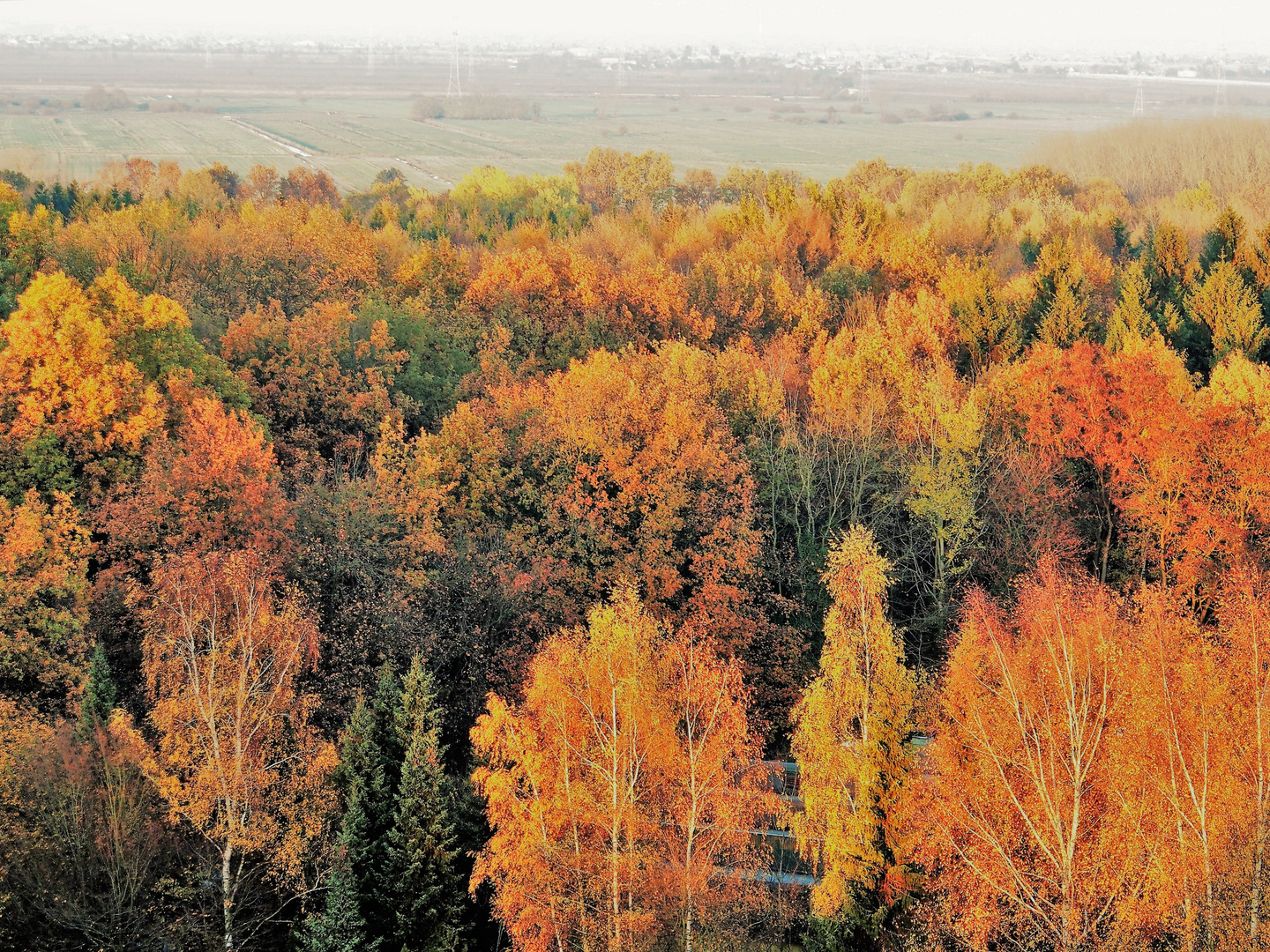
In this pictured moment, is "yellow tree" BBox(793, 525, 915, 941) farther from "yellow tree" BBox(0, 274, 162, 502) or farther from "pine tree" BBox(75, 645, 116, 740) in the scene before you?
"yellow tree" BBox(0, 274, 162, 502)

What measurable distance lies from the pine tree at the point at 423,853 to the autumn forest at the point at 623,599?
13 centimetres

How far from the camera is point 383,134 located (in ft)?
507

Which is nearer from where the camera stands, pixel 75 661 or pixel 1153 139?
pixel 75 661

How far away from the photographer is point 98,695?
30.5 metres

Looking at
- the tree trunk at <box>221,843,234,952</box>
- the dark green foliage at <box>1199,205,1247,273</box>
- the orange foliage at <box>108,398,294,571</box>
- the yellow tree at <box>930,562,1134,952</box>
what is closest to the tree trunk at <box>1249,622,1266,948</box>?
the yellow tree at <box>930,562,1134,952</box>

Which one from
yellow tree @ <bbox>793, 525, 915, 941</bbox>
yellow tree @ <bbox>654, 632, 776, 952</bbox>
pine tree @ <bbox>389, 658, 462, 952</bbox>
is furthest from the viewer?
pine tree @ <bbox>389, 658, 462, 952</bbox>

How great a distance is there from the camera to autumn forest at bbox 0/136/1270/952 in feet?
87.1

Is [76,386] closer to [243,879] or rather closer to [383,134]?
[243,879]

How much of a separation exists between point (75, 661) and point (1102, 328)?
1880 inches

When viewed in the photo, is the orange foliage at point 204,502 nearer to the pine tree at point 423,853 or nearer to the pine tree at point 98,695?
the pine tree at point 98,695

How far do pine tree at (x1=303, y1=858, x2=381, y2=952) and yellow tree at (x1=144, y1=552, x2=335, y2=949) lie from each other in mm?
1490

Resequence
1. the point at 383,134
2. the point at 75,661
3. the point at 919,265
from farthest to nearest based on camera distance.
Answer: the point at 383,134 → the point at 919,265 → the point at 75,661

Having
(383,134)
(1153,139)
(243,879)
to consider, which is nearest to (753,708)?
(243,879)

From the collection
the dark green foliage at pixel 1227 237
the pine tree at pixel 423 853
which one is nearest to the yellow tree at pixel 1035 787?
the pine tree at pixel 423 853
